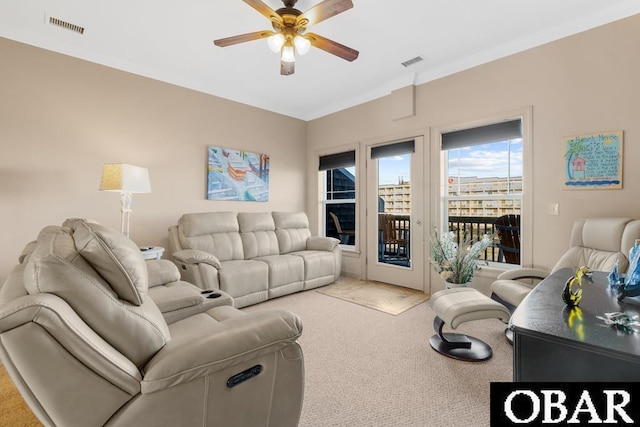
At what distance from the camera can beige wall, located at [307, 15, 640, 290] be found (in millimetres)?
2662

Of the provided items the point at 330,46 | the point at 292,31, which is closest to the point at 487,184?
the point at 330,46

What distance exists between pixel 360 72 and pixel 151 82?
8.75 feet

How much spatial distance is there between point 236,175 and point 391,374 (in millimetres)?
3515

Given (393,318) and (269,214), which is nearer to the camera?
(393,318)

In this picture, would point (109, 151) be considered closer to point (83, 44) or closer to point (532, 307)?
point (83, 44)

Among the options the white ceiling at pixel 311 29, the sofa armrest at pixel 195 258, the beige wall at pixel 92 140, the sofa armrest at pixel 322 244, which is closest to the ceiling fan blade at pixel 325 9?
the white ceiling at pixel 311 29

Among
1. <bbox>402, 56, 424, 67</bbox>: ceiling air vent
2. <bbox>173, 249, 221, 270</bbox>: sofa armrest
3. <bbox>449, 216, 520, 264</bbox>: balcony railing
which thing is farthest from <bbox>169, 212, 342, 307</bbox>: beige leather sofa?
<bbox>402, 56, 424, 67</bbox>: ceiling air vent

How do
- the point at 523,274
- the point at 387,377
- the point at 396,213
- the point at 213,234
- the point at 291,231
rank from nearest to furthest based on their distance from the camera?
the point at 387,377 → the point at 523,274 → the point at 213,234 → the point at 396,213 → the point at 291,231

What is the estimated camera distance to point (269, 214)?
4.54m

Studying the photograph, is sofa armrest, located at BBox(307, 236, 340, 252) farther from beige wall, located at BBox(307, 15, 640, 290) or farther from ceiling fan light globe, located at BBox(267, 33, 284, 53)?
ceiling fan light globe, located at BBox(267, 33, 284, 53)

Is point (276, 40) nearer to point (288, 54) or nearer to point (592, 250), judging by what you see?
point (288, 54)

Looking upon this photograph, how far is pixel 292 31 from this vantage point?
245cm

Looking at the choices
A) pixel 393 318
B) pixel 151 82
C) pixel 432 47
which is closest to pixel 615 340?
pixel 393 318

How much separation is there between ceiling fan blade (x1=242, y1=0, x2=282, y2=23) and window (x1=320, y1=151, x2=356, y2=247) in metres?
2.82
